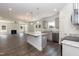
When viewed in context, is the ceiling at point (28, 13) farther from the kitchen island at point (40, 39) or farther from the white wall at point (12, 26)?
the kitchen island at point (40, 39)

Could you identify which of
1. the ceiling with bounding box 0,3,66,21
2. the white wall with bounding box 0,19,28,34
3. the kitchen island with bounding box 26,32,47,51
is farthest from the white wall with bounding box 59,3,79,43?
the white wall with bounding box 0,19,28,34

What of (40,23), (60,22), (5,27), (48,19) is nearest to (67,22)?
(60,22)

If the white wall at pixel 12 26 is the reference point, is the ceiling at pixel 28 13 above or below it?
above

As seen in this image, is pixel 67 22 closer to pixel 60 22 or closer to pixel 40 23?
pixel 60 22

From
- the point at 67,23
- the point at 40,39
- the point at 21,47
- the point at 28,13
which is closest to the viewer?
the point at 67,23

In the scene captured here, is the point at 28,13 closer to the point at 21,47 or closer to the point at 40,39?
the point at 21,47

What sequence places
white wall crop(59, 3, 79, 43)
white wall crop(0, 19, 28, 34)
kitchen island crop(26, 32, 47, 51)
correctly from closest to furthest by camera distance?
white wall crop(59, 3, 79, 43) → white wall crop(0, 19, 28, 34) → kitchen island crop(26, 32, 47, 51)

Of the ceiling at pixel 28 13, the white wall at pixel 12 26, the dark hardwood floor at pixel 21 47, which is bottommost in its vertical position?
the dark hardwood floor at pixel 21 47

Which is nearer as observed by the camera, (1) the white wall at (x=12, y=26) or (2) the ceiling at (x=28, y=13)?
(2) the ceiling at (x=28, y=13)

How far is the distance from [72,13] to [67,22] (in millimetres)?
225

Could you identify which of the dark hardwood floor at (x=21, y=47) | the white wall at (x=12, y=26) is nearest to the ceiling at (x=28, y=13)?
the white wall at (x=12, y=26)

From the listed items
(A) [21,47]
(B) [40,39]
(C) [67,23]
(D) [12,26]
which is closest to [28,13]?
(D) [12,26]

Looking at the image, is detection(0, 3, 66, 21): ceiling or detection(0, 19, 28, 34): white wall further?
detection(0, 19, 28, 34): white wall

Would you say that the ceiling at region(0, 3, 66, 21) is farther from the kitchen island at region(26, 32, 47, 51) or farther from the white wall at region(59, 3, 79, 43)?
the kitchen island at region(26, 32, 47, 51)
